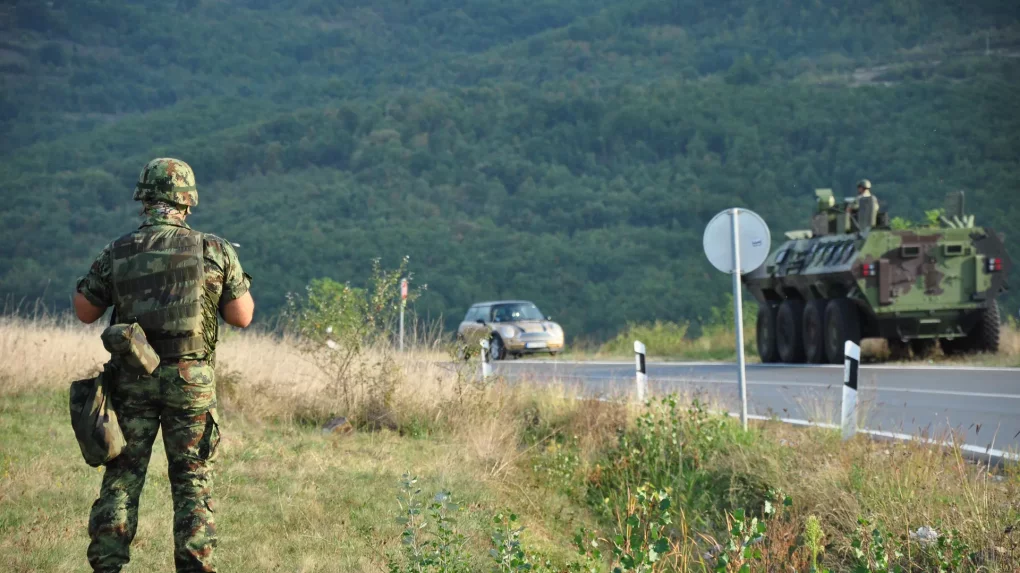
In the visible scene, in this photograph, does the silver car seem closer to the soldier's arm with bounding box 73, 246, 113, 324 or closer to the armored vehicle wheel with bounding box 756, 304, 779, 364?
the armored vehicle wheel with bounding box 756, 304, 779, 364

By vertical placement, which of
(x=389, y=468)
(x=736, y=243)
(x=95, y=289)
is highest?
(x=736, y=243)

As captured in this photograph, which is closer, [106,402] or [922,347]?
[106,402]

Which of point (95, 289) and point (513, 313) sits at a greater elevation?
point (95, 289)

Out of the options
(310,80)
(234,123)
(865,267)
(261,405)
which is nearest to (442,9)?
(310,80)

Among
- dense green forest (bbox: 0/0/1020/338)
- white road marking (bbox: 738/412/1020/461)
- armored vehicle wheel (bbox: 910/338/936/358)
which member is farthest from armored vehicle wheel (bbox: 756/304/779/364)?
dense green forest (bbox: 0/0/1020/338)

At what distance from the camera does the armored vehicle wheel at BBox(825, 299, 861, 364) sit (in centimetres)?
2086

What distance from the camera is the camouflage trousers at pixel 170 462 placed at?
5.26 m

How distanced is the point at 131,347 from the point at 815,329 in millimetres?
18599

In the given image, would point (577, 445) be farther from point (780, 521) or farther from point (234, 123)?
point (234, 123)

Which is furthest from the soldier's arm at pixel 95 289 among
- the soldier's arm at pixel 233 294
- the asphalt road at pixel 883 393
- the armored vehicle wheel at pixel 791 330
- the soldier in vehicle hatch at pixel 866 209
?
the armored vehicle wheel at pixel 791 330

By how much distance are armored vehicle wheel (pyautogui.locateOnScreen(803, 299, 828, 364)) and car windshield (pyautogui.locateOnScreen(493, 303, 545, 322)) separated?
26.8ft

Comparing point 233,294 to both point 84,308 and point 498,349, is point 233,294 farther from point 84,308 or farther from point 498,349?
point 498,349

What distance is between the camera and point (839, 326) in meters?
21.0

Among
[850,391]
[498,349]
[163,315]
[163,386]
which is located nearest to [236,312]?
[163,315]
